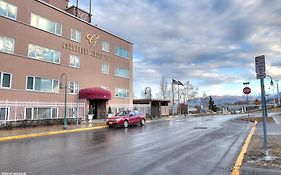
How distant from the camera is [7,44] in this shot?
973 inches

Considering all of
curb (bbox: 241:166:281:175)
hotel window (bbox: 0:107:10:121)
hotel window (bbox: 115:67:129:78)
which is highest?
hotel window (bbox: 115:67:129:78)

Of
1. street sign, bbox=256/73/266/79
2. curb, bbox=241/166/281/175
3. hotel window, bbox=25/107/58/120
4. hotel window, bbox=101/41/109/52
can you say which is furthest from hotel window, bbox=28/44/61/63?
curb, bbox=241/166/281/175

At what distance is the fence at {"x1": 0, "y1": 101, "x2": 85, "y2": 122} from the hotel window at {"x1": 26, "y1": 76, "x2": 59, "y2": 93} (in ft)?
5.00

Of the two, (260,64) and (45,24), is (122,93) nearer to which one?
(45,24)

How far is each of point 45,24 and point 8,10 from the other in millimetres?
4373

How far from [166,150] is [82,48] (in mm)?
25136

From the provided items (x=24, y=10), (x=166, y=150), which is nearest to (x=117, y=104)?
(x=24, y=10)

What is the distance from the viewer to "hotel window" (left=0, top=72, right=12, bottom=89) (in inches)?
944

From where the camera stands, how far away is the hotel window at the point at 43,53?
88.7 ft

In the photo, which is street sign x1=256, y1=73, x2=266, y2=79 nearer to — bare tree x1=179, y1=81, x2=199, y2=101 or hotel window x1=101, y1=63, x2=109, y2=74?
hotel window x1=101, y1=63, x2=109, y2=74

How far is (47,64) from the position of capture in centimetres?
2862

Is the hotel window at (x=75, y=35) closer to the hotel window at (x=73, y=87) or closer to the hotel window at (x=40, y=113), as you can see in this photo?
the hotel window at (x=73, y=87)

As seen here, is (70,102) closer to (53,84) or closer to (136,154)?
(53,84)

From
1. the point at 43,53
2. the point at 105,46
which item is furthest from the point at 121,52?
the point at 43,53
